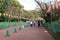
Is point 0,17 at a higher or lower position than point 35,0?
lower

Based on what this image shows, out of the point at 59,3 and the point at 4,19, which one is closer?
the point at 59,3

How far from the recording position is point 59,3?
115 feet

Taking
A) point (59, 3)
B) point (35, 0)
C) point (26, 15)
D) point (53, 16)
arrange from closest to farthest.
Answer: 1. point (59, 3)
2. point (53, 16)
3. point (35, 0)
4. point (26, 15)

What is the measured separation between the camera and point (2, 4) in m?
59.8

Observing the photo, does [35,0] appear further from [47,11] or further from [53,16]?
[53,16]

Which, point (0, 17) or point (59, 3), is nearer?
point (59, 3)

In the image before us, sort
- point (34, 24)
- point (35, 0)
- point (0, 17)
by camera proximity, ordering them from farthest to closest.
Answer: point (0, 17) → point (34, 24) → point (35, 0)

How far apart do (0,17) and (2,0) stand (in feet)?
32.9

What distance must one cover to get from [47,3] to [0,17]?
2897 cm

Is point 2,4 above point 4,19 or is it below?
above

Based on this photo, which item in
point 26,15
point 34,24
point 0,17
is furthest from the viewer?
point 26,15

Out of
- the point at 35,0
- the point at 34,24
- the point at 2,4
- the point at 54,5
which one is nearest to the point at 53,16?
the point at 54,5

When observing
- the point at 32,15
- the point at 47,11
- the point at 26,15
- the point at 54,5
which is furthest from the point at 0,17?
the point at 32,15

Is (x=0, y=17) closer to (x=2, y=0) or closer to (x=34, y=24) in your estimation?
(x=2, y=0)
